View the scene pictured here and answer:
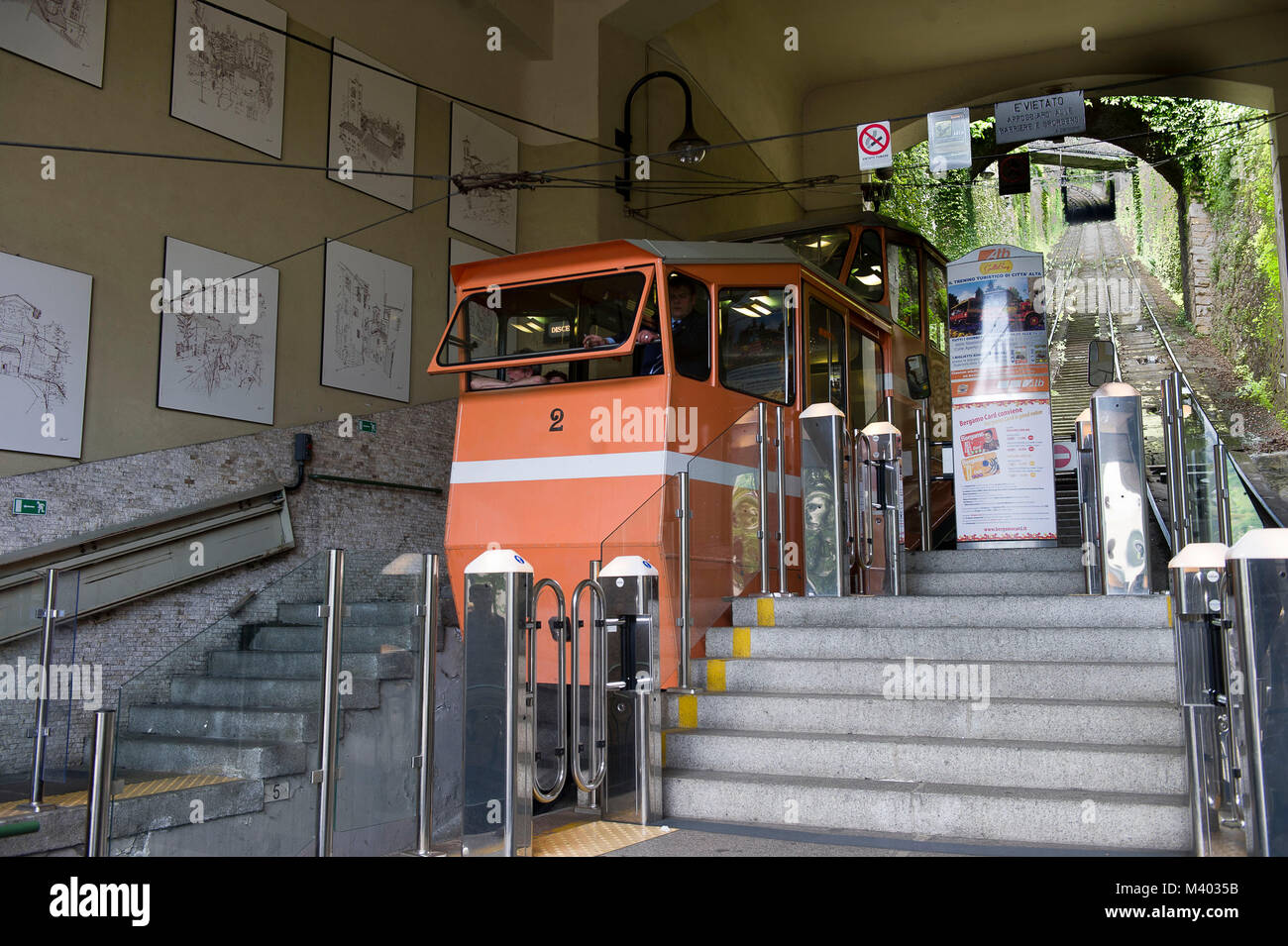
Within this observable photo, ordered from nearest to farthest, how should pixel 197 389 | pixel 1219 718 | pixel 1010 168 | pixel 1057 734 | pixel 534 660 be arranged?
pixel 1219 718, pixel 534 660, pixel 1057 734, pixel 197 389, pixel 1010 168

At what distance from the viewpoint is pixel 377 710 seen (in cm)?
512

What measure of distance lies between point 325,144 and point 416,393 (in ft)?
8.39

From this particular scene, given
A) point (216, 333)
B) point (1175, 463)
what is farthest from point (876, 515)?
point (216, 333)

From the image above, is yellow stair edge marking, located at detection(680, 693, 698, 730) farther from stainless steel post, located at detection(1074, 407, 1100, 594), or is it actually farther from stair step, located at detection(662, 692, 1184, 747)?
stainless steel post, located at detection(1074, 407, 1100, 594)

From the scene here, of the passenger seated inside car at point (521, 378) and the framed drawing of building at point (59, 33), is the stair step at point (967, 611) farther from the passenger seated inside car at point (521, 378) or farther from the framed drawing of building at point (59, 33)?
the framed drawing of building at point (59, 33)

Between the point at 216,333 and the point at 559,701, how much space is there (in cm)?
546

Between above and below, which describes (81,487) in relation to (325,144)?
below

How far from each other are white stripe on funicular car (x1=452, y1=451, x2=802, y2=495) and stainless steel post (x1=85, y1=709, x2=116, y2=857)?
3.15 m

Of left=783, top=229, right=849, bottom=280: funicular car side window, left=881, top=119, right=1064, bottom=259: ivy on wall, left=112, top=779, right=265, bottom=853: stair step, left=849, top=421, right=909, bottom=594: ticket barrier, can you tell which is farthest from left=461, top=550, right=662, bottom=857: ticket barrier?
left=881, top=119, right=1064, bottom=259: ivy on wall

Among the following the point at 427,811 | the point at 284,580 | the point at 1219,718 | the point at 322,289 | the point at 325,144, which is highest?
the point at 325,144

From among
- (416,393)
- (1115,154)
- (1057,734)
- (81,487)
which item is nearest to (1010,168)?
(416,393)

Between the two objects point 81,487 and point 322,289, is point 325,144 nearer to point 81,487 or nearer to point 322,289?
point 322,289

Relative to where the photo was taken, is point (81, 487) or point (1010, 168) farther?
point (1010, 168)

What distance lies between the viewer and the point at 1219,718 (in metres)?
4.30
